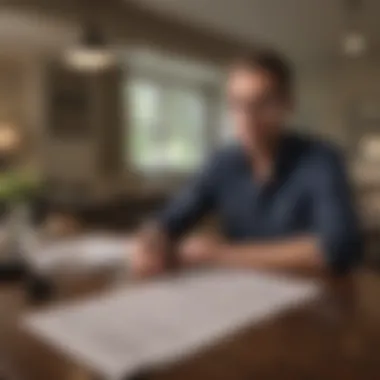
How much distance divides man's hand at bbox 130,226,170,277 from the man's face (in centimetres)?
21

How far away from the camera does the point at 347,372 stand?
413 millimetres

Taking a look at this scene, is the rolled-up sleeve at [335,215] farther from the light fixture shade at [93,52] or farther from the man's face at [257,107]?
the light fixture shade at [93,52]

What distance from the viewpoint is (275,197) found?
91 centimetres

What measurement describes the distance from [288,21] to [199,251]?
447 millimetres

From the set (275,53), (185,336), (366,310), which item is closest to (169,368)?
(185,336)

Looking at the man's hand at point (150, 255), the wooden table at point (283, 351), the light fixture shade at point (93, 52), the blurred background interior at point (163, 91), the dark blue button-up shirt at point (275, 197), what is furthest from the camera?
the light fixture shade at point (93, 52)

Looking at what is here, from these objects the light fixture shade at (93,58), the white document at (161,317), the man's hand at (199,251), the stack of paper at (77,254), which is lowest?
the stack of paper at (77,254)

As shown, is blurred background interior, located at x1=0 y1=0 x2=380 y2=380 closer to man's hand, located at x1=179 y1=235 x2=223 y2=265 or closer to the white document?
man's hand, located at x1=179 y1=235 x2=223 y2=265

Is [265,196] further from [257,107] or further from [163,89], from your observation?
[163,89]

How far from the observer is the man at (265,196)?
2.57 feet

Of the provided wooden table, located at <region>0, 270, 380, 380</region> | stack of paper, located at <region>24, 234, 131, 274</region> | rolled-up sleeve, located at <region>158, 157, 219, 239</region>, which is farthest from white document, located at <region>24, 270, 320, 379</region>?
rolled-up sleeve, located at <region>158, 157, 219, 239</region>

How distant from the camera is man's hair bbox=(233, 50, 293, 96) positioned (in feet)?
3.03

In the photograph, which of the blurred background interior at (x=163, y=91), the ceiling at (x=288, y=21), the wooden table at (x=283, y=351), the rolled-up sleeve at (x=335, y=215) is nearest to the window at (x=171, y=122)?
the blurred background interior at (x=163, y=91)

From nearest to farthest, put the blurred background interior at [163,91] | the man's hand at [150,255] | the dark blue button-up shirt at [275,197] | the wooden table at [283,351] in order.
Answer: the wooden table at [283,351] → the man's hand at [150,255] → the dark blue button-up shirt at [275,197] → the blurred background interior at [163,91]
